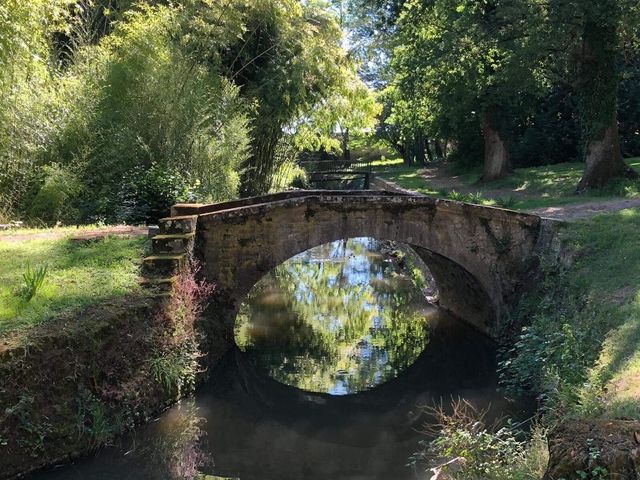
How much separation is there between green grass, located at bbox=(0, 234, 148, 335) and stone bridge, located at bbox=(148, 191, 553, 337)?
1.36 meters

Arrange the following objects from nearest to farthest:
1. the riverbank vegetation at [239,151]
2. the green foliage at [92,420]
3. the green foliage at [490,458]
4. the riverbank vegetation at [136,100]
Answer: the green foliage at [490,458]
the green foliage at [92,420]
the riverbank vegetation at [239,151]
the riverbank vegetation at [136,100]

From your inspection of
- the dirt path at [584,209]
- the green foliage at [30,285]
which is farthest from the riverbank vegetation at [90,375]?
the dirt path at [584,209]

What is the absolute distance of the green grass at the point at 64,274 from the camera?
6566 mm

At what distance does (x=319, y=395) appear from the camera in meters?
9.23

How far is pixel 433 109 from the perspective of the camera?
2398 cm

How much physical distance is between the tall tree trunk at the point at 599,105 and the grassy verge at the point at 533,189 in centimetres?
60

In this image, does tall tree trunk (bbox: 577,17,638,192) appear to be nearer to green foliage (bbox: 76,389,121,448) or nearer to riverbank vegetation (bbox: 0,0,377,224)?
riverbank vegetation (bbox: 0,0,377,224)

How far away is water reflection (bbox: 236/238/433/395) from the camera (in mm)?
10255

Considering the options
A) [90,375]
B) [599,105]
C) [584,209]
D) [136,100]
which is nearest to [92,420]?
[90,375]

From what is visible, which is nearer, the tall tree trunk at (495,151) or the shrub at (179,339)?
the shrub at (179,339)

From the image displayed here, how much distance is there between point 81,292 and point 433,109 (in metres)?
19.2

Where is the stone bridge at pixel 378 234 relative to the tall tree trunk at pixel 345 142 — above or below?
below

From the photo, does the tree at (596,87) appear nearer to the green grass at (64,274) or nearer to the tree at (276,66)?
the tree at (276,66)

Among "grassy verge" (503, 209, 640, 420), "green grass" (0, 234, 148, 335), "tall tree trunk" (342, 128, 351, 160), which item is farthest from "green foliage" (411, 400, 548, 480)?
"tall tree trunk" (342, 128, 351, 160)
